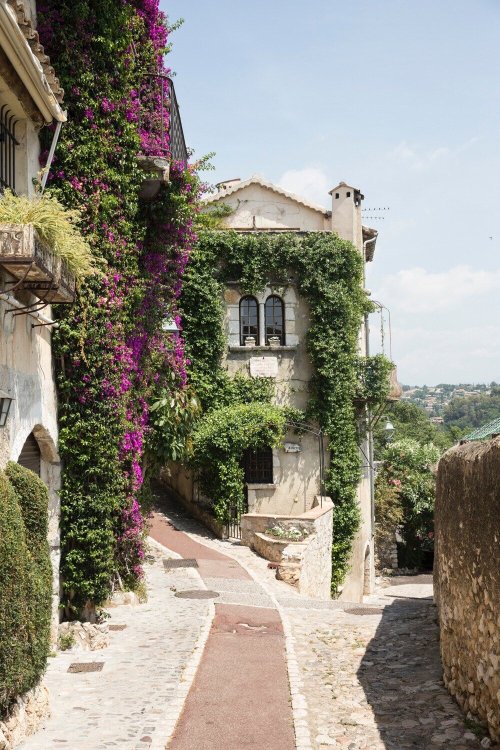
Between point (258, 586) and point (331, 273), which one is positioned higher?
point (331, 273)

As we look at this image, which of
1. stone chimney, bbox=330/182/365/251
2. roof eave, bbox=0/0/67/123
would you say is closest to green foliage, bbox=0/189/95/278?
roof eave, bbox=0/0/67/123

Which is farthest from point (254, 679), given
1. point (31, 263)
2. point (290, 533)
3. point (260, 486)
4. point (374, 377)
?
point (374, 377)

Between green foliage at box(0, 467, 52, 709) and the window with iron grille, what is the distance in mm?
15428

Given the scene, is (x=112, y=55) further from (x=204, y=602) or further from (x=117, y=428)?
(x=204, y=602)

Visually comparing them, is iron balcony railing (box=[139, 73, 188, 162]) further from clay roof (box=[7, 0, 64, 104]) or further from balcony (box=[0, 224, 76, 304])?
balcony (box=[0, 224, 76, 304])

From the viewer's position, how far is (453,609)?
923 cm

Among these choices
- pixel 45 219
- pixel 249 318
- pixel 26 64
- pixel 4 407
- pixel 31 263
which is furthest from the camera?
pixel 249 318

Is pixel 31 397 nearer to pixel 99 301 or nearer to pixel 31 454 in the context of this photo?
pixel 31 454

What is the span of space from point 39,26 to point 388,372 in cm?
1546

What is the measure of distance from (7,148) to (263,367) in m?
14.6

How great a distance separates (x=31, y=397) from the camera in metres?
10.0

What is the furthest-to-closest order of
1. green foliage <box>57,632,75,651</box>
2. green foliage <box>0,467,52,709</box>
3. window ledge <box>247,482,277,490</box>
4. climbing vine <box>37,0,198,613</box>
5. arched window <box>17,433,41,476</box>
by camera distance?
window ledge <box>247,482,277,490</box> < climbing vine <box>37,0,198,613</box> < green foliage <box>57,632,75,651</box> < arched window <box>17,433,41,476</box> < green foliage <box>0,467,52,709</box>

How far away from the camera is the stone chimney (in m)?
24.9

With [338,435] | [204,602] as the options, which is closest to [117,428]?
[204,602]
